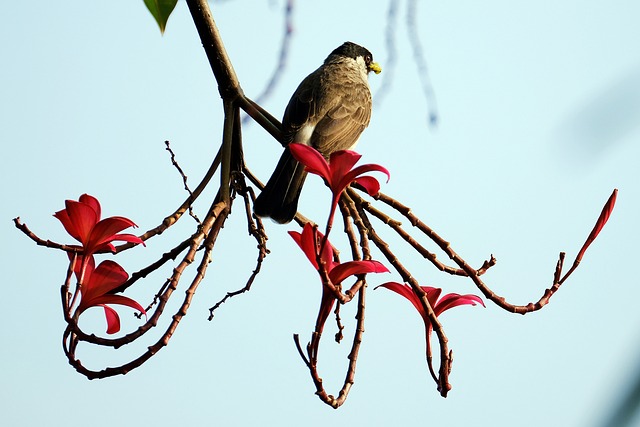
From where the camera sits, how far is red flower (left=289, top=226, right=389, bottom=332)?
140cm

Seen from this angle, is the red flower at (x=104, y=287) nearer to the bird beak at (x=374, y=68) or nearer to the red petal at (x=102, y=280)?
the red petal at (x=102, y=280)

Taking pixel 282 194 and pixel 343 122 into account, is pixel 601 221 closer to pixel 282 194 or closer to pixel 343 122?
pixel 282 194

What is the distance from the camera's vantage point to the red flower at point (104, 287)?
1.50 m

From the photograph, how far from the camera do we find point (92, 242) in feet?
4.95

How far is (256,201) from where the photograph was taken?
80.4 inches

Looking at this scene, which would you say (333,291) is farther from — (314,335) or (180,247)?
(180,247)

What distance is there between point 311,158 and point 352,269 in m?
0.22

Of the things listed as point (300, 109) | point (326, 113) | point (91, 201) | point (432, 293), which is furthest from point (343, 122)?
point (91, 201)

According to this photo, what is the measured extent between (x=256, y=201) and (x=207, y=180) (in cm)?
15

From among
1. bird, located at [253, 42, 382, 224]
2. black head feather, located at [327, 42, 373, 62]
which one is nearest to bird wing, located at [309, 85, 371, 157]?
bird, located at [253, 42, 382, 224]

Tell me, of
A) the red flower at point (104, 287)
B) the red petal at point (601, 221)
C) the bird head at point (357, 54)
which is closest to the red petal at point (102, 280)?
the red flower at point (104, 287)

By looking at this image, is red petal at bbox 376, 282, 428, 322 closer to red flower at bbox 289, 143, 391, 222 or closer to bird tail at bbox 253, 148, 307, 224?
red flower at bbox 289, 143, 391, 222

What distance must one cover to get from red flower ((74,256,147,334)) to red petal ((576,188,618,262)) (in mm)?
935

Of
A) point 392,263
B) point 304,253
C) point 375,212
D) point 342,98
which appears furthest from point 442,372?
point 342,98
